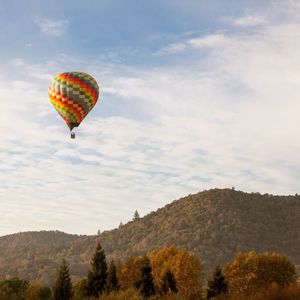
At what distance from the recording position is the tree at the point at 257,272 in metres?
106

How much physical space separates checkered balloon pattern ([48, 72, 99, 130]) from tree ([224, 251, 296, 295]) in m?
47.3

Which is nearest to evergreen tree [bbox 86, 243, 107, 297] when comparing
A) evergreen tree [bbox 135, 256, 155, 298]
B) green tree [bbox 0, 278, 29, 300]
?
evergreen tree [bbox 135, 256, 155, 298]

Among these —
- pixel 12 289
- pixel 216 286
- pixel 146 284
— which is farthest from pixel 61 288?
pixel 216 286

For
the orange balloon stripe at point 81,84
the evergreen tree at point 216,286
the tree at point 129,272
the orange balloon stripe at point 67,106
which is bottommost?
the evergreen tree at point 216,286

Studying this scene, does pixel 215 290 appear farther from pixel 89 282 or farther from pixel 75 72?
pixel 75 72

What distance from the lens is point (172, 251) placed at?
117 meters

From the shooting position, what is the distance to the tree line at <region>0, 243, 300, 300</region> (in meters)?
80.0

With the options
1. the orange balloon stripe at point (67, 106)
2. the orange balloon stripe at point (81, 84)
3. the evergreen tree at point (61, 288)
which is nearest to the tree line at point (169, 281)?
the evergreen tree at point (61, 288)

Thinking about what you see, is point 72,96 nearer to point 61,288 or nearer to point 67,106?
point 67,106

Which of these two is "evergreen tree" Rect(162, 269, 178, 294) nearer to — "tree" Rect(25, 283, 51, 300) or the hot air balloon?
"tree" Rect(25, 283, 51, 300)

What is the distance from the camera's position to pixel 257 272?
10862cm

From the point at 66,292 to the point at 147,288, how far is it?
1135 centimetres

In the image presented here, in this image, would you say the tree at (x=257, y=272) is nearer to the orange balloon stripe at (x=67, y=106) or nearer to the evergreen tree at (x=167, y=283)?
the evergreen tree at (x=167, y=283)

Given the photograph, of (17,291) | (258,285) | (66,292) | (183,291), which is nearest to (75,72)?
(66,292)
